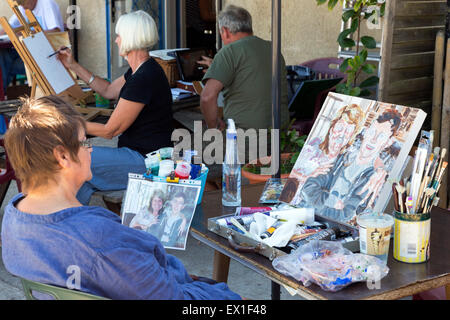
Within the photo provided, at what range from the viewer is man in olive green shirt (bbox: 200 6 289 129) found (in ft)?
13.4

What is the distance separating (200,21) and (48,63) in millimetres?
5532

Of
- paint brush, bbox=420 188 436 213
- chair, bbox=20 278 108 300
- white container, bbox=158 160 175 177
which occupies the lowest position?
chair, bbox=20 278 108 300

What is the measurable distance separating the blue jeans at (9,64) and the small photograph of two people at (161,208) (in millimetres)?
5806

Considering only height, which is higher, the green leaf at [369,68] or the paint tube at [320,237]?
the green leaf at [369,68]

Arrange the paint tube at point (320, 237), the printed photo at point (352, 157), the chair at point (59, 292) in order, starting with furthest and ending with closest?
the printed photo at point (352, 157) < the paint tube at point (320, 237) < the chair at point (59, 292)

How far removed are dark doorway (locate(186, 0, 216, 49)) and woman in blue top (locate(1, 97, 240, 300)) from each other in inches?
309

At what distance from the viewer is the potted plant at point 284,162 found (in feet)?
10.2

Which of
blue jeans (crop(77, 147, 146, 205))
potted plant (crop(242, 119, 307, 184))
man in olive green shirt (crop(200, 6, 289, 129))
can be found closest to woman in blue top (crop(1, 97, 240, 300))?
potted plant (crop(242, 119, 307, 184))

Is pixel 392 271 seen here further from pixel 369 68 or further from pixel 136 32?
pixel 369 68

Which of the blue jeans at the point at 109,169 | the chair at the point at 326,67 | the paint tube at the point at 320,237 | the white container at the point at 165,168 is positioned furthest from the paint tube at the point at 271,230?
the chair at the point at 326,67

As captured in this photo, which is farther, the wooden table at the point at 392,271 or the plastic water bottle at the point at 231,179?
the plastic water bottle at the point at 231,179

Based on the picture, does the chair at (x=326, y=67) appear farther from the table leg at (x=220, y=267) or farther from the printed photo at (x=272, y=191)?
the printed photo at (x=272, y=191)

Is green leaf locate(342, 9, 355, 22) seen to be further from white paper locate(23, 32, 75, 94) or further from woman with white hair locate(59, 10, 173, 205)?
white paper locate(23, 32, 75, 94)

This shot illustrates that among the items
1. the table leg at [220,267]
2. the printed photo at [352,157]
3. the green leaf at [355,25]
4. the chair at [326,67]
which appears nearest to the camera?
the printed photo at [352,157]
